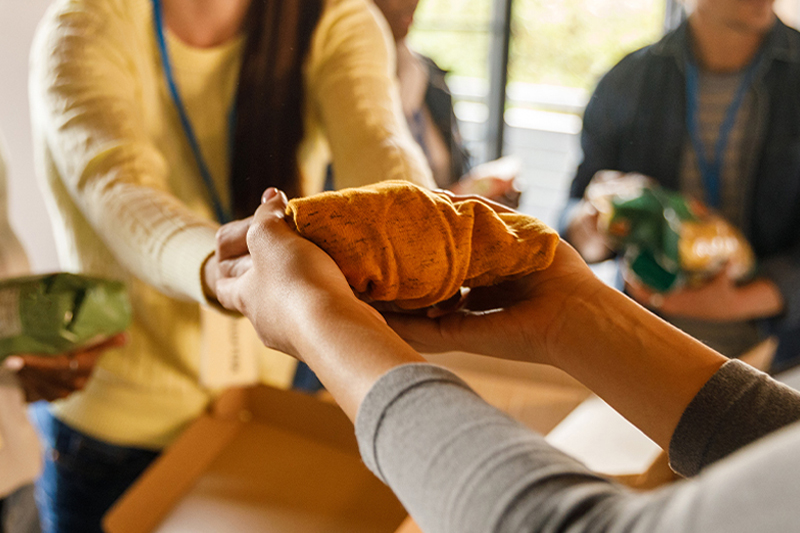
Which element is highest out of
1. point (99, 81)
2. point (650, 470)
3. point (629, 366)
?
point (99, 81)

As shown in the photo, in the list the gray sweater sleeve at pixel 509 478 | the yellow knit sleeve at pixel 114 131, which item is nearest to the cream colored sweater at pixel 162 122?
the yellow knit sleeve at pixel 114 131

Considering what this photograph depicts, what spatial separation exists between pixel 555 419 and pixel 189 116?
343 mm

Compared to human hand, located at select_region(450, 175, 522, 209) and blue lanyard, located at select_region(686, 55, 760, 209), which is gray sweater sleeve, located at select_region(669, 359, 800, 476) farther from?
blue lanyard, located at select_region(686, 55, 760, 209)

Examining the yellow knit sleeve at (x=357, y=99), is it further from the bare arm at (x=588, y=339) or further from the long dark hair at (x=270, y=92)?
the bare arm at (x=588, y=339)

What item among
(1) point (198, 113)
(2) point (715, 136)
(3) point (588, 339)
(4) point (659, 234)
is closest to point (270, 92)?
(1) point (198, 113)

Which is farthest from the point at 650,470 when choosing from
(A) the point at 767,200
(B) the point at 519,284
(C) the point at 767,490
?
(A) the point at 767,200

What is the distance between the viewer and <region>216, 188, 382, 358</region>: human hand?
0.24 m

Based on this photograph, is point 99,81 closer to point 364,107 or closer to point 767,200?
point 364,107

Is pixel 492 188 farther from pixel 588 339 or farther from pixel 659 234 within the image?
pixel 588 339

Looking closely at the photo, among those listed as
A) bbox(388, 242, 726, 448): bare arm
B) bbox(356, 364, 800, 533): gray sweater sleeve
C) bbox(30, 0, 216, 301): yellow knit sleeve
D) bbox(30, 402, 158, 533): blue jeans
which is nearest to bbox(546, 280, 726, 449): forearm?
bbox(388, 242, 726, 448): bare arm

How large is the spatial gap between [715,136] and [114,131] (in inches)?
26.7

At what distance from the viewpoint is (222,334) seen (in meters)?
0.53

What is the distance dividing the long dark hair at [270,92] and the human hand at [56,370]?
195mm

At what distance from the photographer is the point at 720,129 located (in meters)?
0.75
